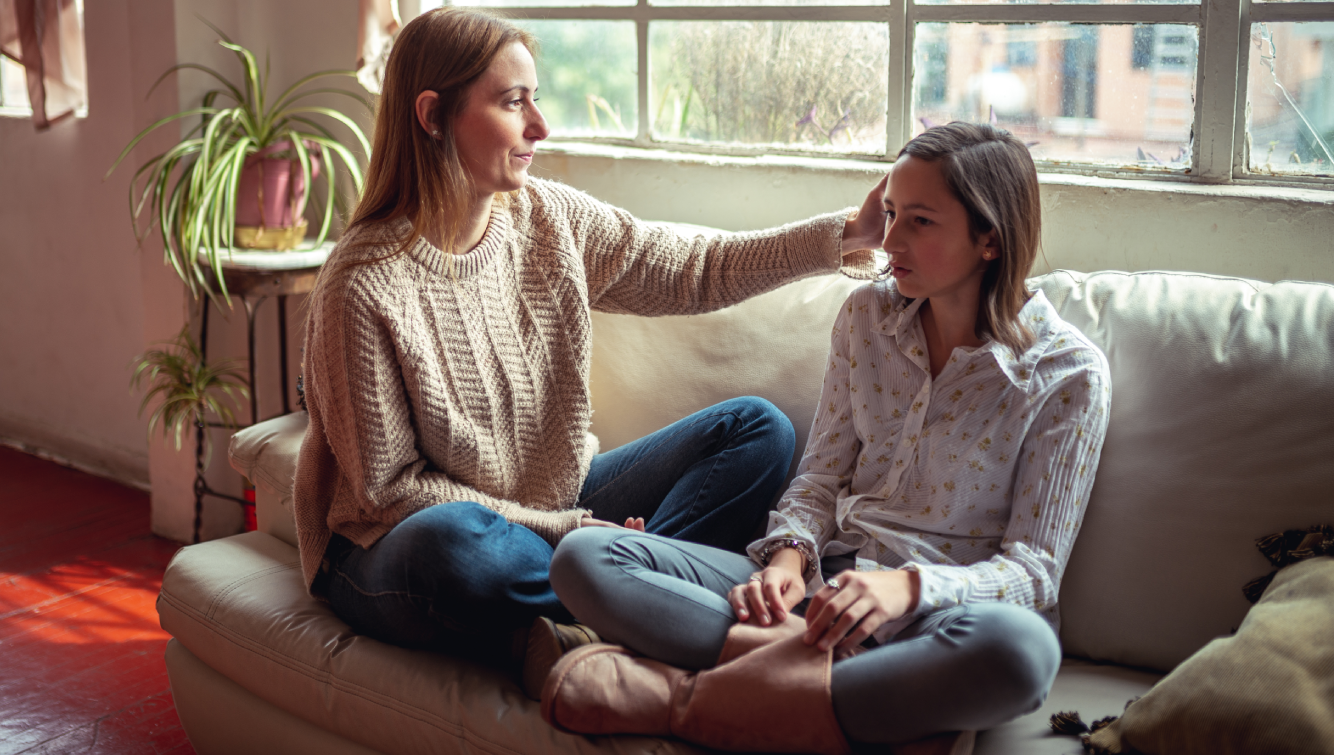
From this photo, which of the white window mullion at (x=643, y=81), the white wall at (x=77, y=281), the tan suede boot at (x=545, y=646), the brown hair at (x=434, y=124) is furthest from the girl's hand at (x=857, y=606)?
the white wall at (x=77, y=281)

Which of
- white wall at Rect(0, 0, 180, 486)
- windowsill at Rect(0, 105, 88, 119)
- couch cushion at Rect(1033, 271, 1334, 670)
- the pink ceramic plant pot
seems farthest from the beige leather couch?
windowsill at Rect(0, 105, 88, 119)

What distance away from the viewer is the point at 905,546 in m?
1.41

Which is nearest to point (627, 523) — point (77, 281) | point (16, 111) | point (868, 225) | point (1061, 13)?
point (868, 225)

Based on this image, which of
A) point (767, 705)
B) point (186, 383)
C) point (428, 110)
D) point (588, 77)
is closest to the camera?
point (767, 705)

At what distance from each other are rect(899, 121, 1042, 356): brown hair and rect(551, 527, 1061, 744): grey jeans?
414 millimetres

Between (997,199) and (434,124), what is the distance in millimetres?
797

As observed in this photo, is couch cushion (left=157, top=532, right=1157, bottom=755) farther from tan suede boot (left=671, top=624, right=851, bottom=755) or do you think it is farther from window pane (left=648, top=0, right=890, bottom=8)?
window pane (left=648, top=0, right=890, bottom=8)

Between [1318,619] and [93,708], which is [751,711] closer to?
[1318,619]

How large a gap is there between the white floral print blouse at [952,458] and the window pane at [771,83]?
0.71m

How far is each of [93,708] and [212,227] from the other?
3.27 ft

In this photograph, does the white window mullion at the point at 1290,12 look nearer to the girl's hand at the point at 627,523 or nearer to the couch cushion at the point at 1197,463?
the couch cushion at the point at 1197,463

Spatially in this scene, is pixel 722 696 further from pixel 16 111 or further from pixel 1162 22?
pixel 16 111

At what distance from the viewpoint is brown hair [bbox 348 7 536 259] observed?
5.05 feet

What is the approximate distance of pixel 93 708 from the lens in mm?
2027
